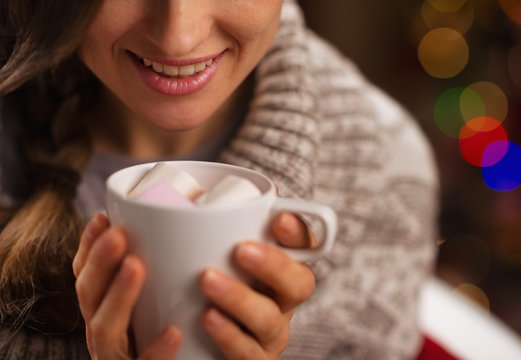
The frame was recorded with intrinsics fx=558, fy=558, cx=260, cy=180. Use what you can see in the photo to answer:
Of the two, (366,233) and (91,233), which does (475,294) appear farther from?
(91,233)

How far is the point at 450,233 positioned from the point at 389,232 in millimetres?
939

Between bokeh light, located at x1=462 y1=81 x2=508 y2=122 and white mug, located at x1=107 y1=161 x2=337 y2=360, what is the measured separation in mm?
1348

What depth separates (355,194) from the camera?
2.77 ft

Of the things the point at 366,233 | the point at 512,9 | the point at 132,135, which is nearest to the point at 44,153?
the point at 132,135

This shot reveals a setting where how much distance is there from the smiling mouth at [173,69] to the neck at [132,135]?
0.89ft

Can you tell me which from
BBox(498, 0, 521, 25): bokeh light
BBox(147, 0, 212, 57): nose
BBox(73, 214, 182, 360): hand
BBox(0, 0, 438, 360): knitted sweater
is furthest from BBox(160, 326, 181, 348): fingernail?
BBox(498, 0, 521, 25): bokeh light

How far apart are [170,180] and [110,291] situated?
0.08 m

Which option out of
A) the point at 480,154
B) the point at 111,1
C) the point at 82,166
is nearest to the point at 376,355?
the point at 82,166

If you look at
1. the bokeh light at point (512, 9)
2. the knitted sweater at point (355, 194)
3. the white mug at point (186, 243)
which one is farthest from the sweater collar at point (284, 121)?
the bokeh light at point (512, 9)

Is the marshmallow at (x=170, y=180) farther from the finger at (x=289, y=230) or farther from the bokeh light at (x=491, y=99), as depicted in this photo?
the bokeh light at (x=491, y=99)

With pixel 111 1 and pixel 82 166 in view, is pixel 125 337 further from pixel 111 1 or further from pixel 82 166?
pixel 82 166

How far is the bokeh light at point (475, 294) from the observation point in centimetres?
167

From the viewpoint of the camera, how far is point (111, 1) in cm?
49

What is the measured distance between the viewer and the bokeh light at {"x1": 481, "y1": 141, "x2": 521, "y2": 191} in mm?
1537
